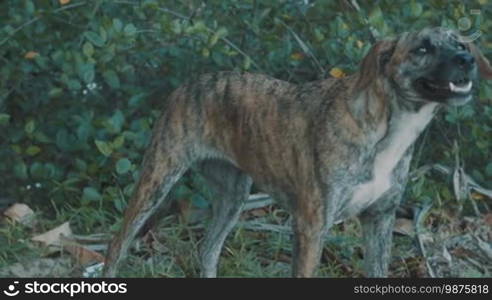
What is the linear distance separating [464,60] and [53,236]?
9.72ft

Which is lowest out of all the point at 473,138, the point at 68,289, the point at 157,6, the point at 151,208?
the point at 68,289

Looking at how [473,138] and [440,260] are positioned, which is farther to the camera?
[473,138]

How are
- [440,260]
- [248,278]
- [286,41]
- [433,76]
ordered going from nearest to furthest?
1. [433,76]
2. [248,278]
3. [440,260]
4. [286,41]

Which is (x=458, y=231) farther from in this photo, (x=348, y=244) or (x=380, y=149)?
(x=380, y=149)

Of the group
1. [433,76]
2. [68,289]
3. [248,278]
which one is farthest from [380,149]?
[68,289]

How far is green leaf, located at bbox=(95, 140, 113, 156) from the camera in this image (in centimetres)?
914

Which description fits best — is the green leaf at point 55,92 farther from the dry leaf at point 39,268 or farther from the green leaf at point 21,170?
the dry leaf at point 39,268

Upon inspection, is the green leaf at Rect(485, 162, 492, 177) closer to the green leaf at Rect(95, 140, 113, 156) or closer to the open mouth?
the open mouth

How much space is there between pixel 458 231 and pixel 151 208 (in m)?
2.03

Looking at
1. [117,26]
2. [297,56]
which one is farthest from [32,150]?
[297,56]

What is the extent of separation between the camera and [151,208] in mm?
8461

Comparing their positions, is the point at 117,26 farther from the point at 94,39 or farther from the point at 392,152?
the point at 392,152

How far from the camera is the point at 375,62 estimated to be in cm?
771

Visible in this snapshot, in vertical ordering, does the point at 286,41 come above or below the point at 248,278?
above
